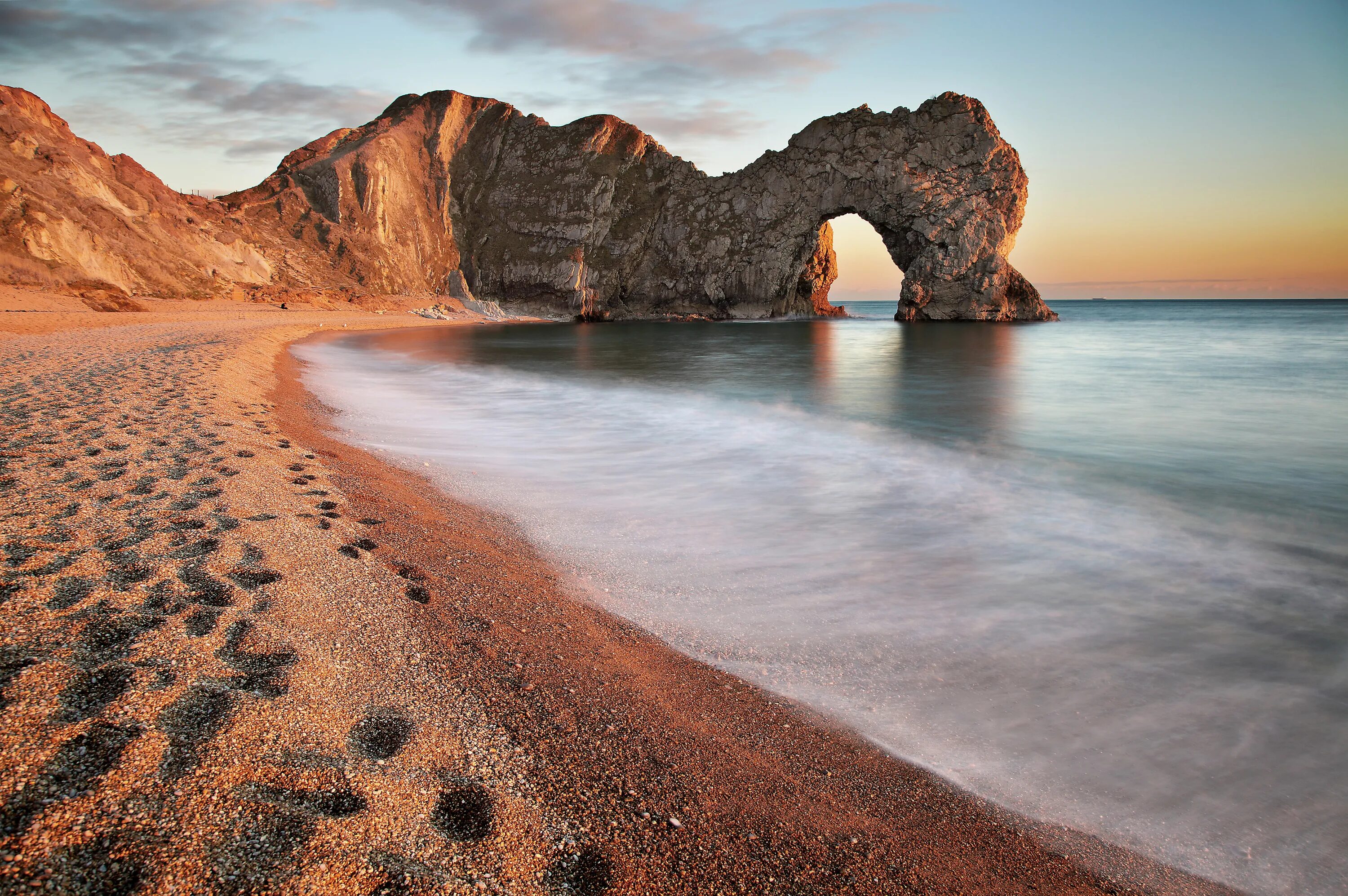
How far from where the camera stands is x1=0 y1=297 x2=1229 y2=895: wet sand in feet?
→ 5.64

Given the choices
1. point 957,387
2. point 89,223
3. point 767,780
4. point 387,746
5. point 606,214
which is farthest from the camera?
point 606,214

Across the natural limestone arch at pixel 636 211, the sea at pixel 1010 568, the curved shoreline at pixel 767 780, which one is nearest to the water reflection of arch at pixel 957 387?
the sea at pixel 1010 568

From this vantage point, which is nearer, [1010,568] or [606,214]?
[1010,568]

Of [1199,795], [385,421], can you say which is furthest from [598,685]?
[385,421]

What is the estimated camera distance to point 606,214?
228 feet

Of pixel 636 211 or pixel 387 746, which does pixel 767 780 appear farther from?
pixel 636 211

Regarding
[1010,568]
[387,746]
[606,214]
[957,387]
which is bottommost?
[1010,568]

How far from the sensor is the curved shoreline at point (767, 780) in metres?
2.09

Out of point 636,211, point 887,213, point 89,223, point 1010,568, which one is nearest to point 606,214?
point 636,211

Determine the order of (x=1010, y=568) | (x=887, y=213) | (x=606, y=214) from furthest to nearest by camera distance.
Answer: (x=606, y=214), (x=887, y=213), (x=1010, y=568)

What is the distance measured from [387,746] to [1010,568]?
4.62m

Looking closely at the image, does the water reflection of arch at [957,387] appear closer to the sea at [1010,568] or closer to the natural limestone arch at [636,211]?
the sea at [1010,568]

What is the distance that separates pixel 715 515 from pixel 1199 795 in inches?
154

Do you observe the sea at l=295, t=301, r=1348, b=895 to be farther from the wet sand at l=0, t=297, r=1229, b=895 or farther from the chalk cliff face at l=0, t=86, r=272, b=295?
the chalk cliff face at l=0, t=86, r=272, b=295
